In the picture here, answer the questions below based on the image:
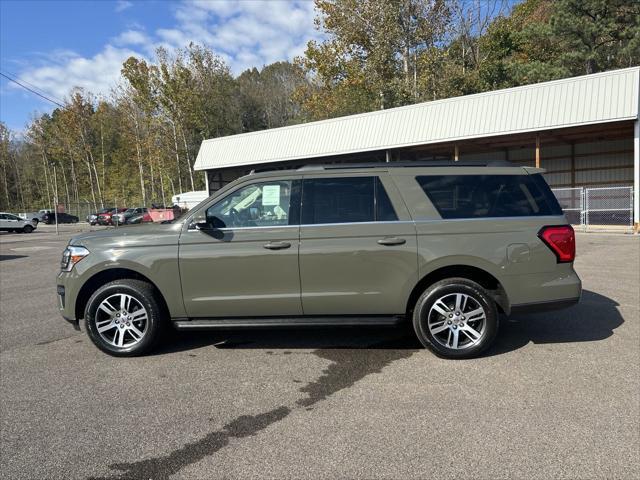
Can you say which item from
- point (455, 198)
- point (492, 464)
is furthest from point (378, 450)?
point (455, 198)

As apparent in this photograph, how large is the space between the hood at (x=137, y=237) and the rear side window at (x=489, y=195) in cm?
258

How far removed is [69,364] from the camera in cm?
451

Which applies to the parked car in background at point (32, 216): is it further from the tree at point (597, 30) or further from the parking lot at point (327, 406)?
the tree at point (597, 30)

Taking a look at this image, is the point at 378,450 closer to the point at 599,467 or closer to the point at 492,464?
the point at 492,464

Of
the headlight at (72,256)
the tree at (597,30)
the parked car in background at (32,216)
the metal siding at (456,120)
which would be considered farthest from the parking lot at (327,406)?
the parked car in background at (32,216)

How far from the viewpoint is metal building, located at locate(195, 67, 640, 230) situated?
16.3 m

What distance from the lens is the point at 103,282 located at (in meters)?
4.66

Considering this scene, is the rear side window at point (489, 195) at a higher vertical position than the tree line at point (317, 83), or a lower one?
lower

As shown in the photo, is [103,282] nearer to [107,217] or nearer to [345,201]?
[345,201]

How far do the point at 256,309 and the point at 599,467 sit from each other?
2.98m

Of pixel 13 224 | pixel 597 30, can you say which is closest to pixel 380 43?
pixel 597 30

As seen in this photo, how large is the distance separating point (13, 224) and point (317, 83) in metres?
31.0

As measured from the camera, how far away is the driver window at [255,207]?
4.43 meters

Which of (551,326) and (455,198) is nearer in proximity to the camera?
(455,198)
